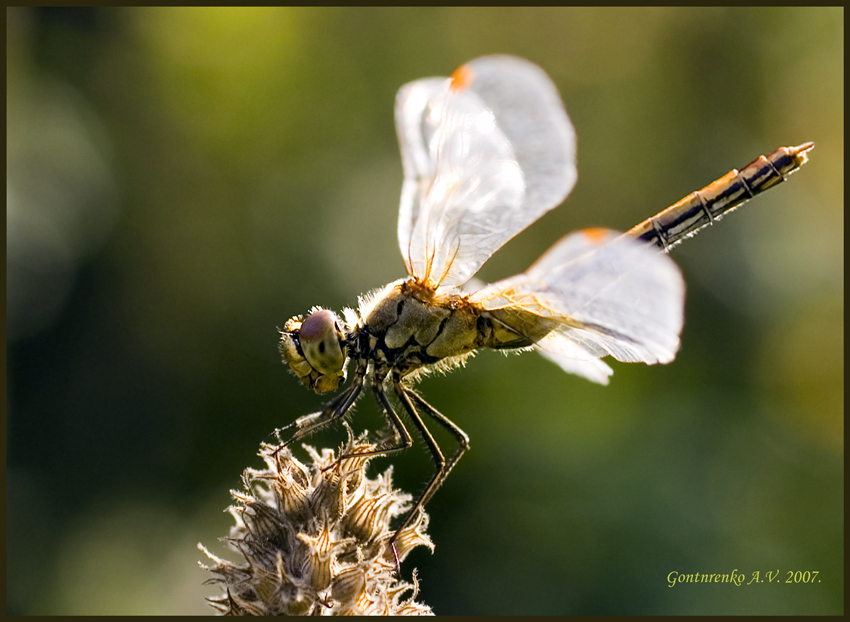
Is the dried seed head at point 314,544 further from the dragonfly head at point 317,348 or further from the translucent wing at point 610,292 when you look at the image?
the translucent wing at point 610,292

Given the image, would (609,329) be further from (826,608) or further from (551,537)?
(826,608)

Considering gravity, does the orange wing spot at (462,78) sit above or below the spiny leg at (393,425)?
above

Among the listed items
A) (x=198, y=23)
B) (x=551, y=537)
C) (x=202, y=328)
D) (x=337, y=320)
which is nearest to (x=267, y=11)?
(x=198, y=23)

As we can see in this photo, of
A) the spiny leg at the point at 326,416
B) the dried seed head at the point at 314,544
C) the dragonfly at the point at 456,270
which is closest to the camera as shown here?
the dried seed head at the point at 314,544

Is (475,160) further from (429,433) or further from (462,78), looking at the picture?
(429,433)

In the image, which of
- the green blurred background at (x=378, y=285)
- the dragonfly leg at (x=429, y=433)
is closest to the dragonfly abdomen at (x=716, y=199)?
the dragonfly leg at (x=429, y=433)
